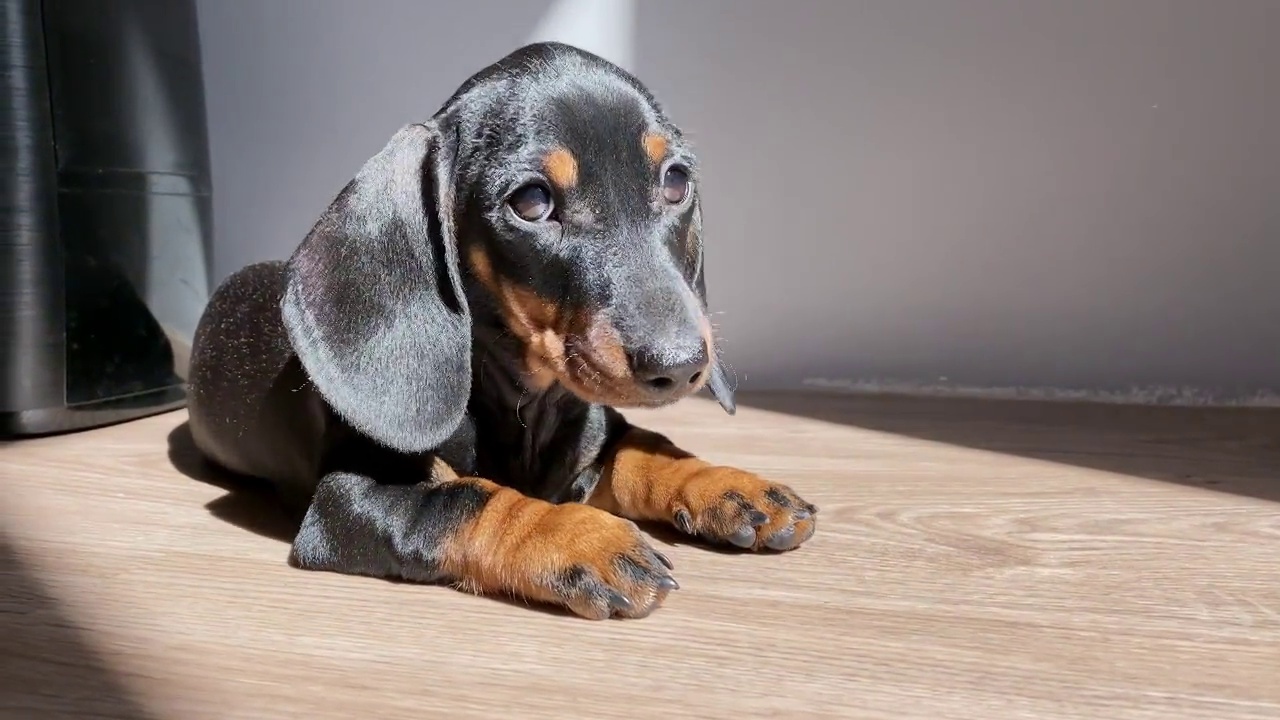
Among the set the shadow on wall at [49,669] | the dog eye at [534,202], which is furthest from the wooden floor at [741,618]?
the dog eye at [534,202]

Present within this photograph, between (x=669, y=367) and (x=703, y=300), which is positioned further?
(x=703, y=300)

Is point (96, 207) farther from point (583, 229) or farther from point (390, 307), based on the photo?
point (583, 229)

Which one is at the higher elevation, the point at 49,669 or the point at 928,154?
the point at 928,154

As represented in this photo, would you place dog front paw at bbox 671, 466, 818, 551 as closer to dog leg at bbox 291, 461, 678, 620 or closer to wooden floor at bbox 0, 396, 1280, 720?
wooden floor at bbox 0, 396, 1280, 720

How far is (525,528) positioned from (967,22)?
2674 mm

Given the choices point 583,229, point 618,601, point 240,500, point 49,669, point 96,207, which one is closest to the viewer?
point 49,669

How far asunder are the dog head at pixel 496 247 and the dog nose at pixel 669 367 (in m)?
0.06

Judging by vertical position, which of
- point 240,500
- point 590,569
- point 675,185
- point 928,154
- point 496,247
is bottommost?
point 240,500

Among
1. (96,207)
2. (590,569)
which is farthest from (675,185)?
(96,207)

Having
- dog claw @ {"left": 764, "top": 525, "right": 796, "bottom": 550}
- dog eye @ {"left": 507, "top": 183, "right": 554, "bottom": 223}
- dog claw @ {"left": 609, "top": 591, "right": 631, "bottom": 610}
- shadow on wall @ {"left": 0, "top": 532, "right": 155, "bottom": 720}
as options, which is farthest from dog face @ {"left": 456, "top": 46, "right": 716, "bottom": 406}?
shadow on wall @ {"left": 0, "top": 532, "right": 155, "bottom": 720}

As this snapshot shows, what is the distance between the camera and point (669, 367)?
1.60 metres

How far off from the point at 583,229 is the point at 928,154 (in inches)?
89.4

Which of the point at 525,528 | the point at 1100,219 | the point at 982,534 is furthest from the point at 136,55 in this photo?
the point at 1100,219

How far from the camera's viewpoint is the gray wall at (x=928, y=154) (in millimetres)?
3514
